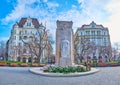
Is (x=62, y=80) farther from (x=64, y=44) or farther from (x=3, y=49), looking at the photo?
(x=3, y=49)

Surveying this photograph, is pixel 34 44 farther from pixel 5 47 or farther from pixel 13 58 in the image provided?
pixel 5 47

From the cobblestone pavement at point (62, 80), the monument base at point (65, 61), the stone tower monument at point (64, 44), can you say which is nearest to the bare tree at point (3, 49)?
the stone tower monument at point (64, 44)

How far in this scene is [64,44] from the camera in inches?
682

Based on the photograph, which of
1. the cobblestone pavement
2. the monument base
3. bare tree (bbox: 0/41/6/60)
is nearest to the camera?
the cobblestone pavement

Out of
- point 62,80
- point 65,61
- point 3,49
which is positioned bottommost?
point 62,80

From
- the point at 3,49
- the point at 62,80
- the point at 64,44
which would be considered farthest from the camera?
the point at 3,49

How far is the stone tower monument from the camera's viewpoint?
17.1 m

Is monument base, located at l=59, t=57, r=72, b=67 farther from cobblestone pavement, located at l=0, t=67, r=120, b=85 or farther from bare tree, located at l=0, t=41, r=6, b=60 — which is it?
bare tree, located at l=0, t=41, r=6, b=60

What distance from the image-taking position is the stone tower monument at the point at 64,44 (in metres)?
17.1

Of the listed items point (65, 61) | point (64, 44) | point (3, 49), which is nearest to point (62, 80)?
point (65, 61)

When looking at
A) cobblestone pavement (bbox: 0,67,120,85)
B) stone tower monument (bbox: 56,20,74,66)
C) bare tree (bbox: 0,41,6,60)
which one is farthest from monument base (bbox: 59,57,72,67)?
bare tree (bbox: 0,41,6,60)

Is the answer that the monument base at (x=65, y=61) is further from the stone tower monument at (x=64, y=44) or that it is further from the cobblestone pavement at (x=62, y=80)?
the cobblestone pavement at (x=62, y=80)

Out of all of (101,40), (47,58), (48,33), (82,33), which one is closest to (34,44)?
(48,33)

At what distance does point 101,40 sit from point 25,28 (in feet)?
105
